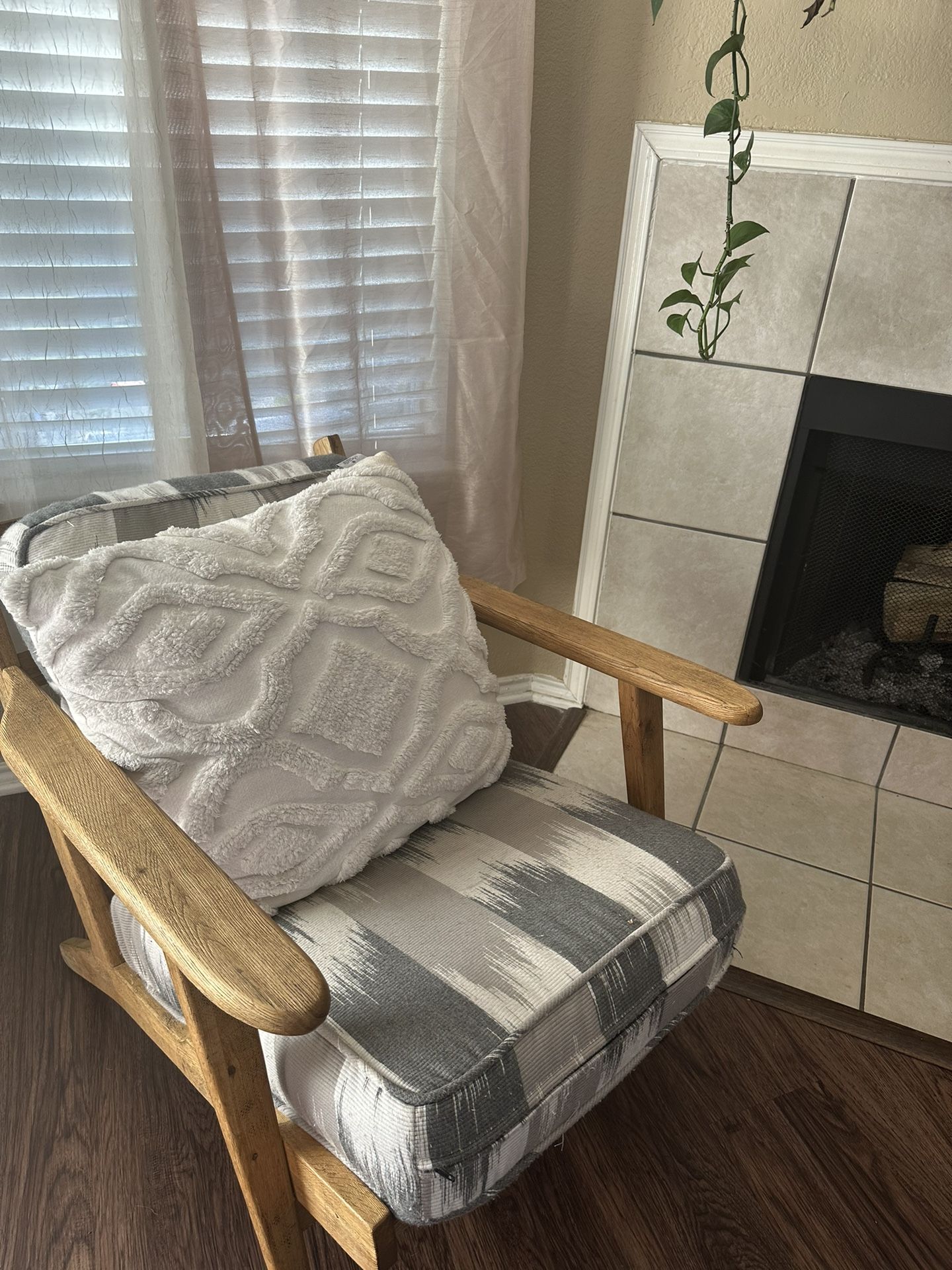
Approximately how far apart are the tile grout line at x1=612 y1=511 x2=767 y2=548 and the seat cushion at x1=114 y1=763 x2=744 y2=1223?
2.60ft

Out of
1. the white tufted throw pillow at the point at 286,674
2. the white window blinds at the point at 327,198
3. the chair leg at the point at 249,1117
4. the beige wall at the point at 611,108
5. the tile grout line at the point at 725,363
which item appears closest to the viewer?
the chair leg at the point at 249,1117

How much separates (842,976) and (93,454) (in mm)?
1355

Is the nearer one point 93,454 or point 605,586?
point 93,454

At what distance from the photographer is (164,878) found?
772 mm

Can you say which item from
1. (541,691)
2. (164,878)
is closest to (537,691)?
(541,691)

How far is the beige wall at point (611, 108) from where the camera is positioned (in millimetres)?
1400

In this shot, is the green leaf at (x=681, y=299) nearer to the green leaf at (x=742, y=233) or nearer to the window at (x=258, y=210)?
the green leaf at (x=742, y=233)

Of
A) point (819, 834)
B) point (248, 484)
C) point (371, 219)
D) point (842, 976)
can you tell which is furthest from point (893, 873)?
point (371, 219)

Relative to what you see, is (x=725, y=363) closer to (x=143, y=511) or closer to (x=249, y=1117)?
(x=143, y=511)

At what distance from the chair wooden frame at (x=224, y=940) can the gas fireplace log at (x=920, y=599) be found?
868 millimetres

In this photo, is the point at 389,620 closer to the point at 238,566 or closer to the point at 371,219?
the point at 238,566

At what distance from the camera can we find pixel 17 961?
136cm

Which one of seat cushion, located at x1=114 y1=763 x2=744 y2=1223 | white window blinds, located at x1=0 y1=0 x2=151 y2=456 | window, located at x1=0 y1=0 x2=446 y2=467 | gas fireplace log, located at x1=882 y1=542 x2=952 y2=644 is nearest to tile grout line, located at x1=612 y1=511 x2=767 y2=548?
gas fireplace log, located at x1=882 y1=542 x2=952 y2=644

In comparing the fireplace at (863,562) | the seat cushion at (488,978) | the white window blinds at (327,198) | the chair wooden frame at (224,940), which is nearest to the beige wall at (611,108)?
the white window blinds at (327,198)
